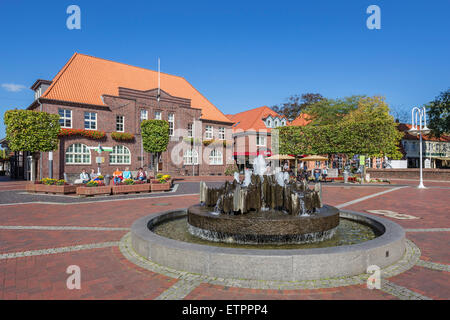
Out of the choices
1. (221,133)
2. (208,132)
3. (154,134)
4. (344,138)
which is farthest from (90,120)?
(344,138)

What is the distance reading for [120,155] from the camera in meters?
31.7

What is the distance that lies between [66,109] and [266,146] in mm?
29772

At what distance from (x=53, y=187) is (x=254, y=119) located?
36.6 meters

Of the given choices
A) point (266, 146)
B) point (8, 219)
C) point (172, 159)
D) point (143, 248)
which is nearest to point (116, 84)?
point (172, 159)

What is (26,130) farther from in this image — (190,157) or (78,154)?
(190,157)

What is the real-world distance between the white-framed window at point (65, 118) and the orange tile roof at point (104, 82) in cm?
126

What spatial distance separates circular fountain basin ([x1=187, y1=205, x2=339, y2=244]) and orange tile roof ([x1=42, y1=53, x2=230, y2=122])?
28642mm

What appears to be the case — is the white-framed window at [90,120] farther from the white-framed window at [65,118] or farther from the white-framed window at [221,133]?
the white-framed window at [221,133]

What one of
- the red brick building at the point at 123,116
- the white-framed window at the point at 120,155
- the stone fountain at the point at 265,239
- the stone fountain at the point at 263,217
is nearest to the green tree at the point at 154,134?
the red brick building at the point at 123,116

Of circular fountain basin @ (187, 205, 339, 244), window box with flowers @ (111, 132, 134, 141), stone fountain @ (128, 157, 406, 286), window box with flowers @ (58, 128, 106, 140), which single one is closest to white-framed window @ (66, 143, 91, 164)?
window box with flowers @ (58, 128, 106, 140)

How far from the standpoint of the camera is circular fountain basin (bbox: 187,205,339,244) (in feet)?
18.5

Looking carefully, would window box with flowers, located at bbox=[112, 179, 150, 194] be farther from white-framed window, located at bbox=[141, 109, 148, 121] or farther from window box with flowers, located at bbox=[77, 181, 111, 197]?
white-framed window, located at bbox=[141, 109, 148, 121]

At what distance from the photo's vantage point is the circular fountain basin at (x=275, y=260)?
4191 mm
